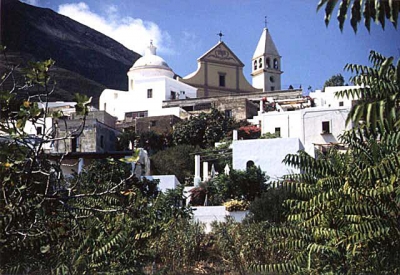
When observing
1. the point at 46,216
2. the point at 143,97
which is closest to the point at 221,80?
the point at 143,97

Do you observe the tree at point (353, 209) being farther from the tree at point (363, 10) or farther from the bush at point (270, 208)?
the bush at point (270, 208)

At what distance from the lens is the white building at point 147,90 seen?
3291 centimetres

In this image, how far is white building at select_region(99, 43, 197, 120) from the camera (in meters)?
32.9

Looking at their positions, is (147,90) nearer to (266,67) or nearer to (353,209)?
(266,67)

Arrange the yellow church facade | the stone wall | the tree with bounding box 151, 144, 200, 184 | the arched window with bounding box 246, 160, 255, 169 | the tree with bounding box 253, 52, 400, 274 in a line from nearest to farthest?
1. the tree with bounding box 253, 52, 400, 274
2. the arched window with bounding box 246, 160, 255, 169
3. the tree with bounding box 151, 144, 200, 184
4. the stone wall
5. the yellow church facade

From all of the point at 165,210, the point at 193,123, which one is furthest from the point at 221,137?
the point at 165,210

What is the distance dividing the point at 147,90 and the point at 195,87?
397 cm

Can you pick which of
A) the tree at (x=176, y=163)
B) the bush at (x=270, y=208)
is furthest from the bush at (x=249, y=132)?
the bush at (x=270, y=208)

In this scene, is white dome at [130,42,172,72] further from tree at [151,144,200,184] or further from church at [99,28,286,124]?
tree at [151,144,200,184]

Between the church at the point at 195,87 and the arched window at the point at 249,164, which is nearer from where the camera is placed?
the arched window at the point at 249,164

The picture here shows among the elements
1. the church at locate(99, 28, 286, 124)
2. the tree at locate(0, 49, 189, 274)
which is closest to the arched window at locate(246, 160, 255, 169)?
the tree at locate(0, 49, 189, 274)

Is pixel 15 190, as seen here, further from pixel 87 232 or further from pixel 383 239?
pixel 383 239

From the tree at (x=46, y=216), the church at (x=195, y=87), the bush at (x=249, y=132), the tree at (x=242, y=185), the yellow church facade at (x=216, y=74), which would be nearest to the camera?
the tree at (x=46, y=216)

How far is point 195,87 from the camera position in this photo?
119 feet
